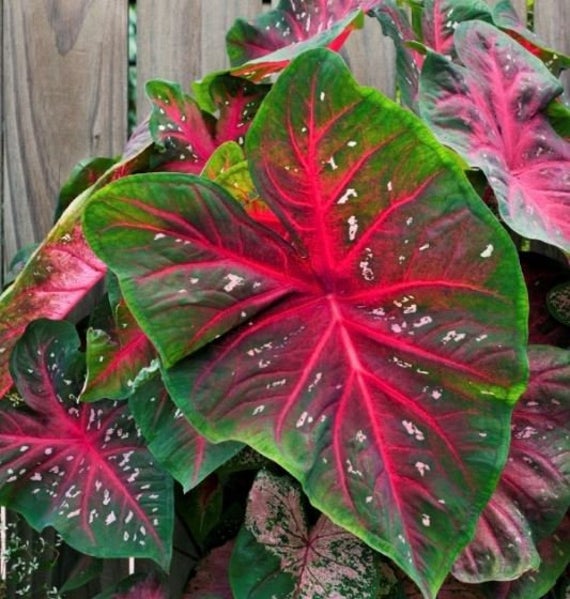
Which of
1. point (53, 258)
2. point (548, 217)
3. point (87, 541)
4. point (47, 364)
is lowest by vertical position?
point (87, 541)

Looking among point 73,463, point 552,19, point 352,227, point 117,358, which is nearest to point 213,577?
Answer: point 73,463

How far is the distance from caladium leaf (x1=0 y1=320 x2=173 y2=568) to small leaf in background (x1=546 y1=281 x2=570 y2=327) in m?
0.58

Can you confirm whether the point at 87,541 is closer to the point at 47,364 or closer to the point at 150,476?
the point at 150,476

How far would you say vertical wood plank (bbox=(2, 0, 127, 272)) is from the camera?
1.56 metres

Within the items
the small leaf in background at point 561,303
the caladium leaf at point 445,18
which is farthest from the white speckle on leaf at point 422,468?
the caladium leaf at point 445,18

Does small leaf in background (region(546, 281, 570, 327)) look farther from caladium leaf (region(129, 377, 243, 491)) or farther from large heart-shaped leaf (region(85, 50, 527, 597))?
caladium leaf (region(129, 377, 243, 491))

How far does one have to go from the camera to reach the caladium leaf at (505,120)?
3.44ft

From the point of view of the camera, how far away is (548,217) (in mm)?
1083

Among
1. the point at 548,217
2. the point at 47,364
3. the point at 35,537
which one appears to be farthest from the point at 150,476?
the point at 548,217

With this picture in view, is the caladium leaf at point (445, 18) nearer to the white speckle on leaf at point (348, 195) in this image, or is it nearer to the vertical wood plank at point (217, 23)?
the vertical wood plank at point (217, 23)

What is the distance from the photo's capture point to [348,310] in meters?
0.95

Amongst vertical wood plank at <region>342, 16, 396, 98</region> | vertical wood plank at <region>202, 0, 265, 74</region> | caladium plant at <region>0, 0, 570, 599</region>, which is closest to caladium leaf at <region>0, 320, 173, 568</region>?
caladium plant at <region>0, 0, 570, 599</region>

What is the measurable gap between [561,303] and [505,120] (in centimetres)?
26

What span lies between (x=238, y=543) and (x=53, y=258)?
0.47 m
